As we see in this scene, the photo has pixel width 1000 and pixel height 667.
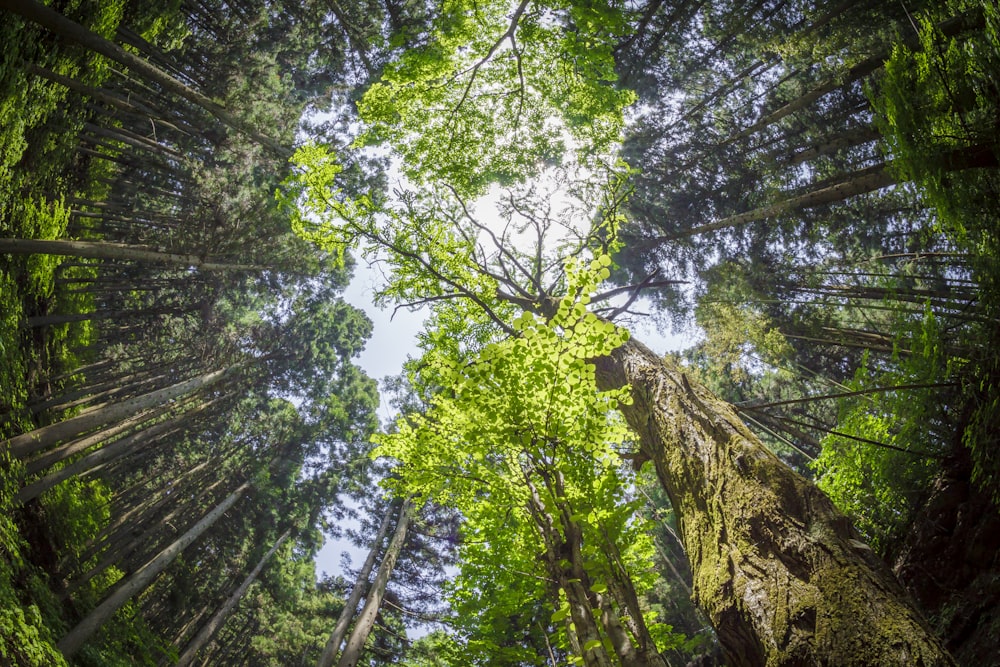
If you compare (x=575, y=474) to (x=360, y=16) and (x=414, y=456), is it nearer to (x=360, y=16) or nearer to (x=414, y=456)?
(x=414, y=456)

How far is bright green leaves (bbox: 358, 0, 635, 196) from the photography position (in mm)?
5141

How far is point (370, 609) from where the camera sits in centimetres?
989

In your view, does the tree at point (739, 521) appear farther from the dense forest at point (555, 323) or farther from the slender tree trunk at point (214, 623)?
the slender tree trunk at point (214, 623)

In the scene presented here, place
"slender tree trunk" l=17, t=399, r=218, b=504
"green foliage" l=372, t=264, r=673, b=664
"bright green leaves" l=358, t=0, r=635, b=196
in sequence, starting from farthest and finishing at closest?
"slender tree trunk" l=17, t=399, r=218, b=504 < "bright green leaves" l=358, t=0, r=635, b=196 < "green foliage" l=372, t=264, r=673, b=664

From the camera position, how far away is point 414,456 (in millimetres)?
3889

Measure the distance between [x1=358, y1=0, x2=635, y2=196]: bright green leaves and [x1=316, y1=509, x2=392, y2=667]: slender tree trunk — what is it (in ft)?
34.5

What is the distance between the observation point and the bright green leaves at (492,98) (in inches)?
202

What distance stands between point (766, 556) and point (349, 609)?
11.8 m

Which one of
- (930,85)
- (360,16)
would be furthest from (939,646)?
(360,16)

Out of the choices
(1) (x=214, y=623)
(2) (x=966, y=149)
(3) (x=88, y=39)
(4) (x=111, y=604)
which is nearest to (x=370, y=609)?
(4) (x=111, y=604)

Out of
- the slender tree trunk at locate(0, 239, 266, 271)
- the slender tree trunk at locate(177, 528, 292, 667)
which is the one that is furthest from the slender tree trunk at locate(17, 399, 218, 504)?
the slender tree trunk at locate(177, 528, 292, 667)

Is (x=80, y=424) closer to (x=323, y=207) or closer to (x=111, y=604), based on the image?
(x=111, y=604)

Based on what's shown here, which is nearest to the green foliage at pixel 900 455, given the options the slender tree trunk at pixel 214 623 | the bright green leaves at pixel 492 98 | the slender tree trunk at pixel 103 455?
the bright green leaves at pixel 492 98

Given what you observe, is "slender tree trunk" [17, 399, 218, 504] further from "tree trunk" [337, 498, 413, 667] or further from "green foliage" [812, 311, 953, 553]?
"green foliage" [812, 311, 953, 553]
